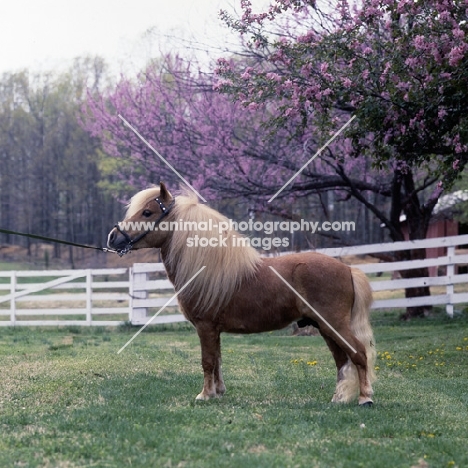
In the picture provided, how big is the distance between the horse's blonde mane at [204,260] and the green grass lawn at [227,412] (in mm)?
954

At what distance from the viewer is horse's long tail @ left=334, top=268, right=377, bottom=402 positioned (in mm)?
6246

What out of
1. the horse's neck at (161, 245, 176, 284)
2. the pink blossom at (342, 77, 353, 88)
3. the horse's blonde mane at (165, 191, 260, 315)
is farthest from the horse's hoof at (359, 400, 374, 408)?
the pink blossom at (342, 77, 353, 88)

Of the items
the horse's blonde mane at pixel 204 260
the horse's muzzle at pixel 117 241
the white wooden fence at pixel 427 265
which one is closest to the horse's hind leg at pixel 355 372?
the horse's blonde mane at pixel 204 260

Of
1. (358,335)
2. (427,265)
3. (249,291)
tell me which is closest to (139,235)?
(249,291)

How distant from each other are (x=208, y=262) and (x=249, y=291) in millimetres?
468

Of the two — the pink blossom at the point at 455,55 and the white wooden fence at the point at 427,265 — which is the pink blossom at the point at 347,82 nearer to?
the pink blossom at the point at 455,55

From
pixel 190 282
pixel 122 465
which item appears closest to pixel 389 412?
pixel 190 282

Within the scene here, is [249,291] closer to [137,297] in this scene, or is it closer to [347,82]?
[347,82]

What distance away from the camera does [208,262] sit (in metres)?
6.30

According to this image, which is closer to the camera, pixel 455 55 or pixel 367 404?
pixel 367 404

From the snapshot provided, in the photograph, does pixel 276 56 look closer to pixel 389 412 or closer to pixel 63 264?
pixel 389 412

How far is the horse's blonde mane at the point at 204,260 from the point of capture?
245 inches

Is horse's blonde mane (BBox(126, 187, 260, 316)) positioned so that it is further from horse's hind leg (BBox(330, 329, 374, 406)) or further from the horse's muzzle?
horse's hind leg (BBox(330, 329, 374, 406))

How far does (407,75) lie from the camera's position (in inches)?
383
